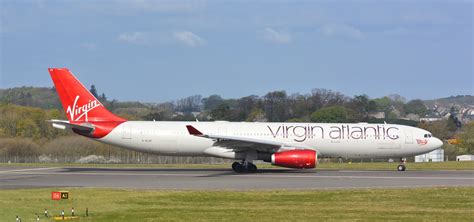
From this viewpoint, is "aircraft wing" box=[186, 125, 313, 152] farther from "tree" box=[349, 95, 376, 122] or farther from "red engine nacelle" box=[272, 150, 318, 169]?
"tree" box=[349, 95, 376, 122]

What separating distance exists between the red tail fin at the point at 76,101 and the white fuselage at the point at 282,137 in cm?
136

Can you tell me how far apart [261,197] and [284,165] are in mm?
12768

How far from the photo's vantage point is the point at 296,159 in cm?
3944

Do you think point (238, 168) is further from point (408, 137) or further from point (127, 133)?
point (408, 137)

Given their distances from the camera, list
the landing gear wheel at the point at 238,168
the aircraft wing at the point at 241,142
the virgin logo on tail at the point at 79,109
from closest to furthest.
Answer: the aircraft wing at the point at 241,142
the landing gear wheel at the point at 238,168
the virgin logo on tail at the point at 79,109

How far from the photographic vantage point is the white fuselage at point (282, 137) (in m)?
42.5

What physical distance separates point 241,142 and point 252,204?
15436 millimetres

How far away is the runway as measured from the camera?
1272 inches

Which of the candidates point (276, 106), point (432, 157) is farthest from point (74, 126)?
point (276, 106)

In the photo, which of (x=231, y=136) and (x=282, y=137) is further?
(x=282, y=137)

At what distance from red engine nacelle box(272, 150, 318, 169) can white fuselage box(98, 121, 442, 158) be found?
2451 mm

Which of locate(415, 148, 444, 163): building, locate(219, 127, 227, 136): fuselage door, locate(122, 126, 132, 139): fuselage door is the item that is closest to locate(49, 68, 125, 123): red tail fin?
locate(122, 126, 132, 139): fuselage door

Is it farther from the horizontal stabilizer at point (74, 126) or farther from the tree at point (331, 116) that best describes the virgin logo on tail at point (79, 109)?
the tree at point (331, 116)

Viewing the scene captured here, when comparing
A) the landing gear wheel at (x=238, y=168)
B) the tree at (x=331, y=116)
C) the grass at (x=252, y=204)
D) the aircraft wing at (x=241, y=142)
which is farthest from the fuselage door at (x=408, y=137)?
the tree at (x=331, y=116)
